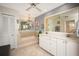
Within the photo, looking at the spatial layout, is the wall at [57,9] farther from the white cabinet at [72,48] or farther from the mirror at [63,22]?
the white cabinet at [72,48]

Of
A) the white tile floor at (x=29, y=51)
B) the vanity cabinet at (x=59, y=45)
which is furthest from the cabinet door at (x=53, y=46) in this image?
the white tile floor at (x=29, y=51)

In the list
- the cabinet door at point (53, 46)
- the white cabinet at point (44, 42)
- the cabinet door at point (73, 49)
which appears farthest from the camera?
the white cabinet at point (44, 42)

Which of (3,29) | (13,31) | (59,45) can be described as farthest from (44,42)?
(3,29)

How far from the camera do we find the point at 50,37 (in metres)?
1.76

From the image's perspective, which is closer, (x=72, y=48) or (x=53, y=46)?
(x=72, y=48)

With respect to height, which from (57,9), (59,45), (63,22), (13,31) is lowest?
(59,45)

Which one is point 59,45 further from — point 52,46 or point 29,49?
point 29,49

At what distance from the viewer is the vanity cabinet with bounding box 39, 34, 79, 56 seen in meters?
1.57

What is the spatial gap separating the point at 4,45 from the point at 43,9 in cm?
107

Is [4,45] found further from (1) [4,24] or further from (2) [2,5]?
(2) [2,5]

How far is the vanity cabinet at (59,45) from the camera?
157 centimetres

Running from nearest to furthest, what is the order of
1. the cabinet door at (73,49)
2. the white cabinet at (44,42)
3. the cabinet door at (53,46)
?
1. the cabinet door at (73,49)
2. the cabinet door at (53,46)
3. the white cabinet at (44,42)

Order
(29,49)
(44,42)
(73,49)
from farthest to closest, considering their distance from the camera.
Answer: (44,42)
(29,49)
(73,49)

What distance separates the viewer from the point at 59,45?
1646 millimetres
